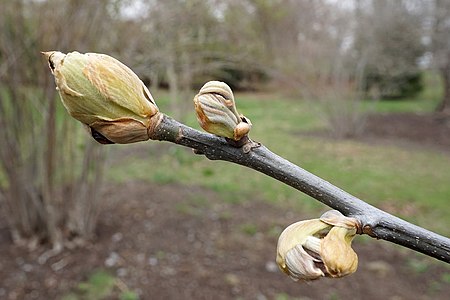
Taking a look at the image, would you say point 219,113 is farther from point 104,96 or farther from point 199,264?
point 199,264

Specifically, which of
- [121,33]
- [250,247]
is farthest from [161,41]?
[250,247]

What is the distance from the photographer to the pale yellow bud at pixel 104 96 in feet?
1.55

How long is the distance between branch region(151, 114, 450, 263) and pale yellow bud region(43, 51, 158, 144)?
0.08ft

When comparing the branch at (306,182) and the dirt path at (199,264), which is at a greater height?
the branch at (306,182)

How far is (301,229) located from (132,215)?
4.02m

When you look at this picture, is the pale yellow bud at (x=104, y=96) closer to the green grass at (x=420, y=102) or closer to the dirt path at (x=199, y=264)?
the dirt path at (x=199, y=264)

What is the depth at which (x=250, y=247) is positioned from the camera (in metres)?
3.91

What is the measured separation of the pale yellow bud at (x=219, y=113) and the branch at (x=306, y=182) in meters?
0.01

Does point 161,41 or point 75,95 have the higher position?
point 75,95

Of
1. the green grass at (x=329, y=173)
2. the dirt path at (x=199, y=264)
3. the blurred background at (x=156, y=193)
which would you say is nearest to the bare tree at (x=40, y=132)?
the blurred background at (x=156, y=193)

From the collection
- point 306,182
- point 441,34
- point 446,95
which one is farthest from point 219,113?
point 446,95

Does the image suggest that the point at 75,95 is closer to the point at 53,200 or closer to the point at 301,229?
the point at 301,229

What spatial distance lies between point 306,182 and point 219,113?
0.38ft

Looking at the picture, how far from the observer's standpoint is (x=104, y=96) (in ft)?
1.59
